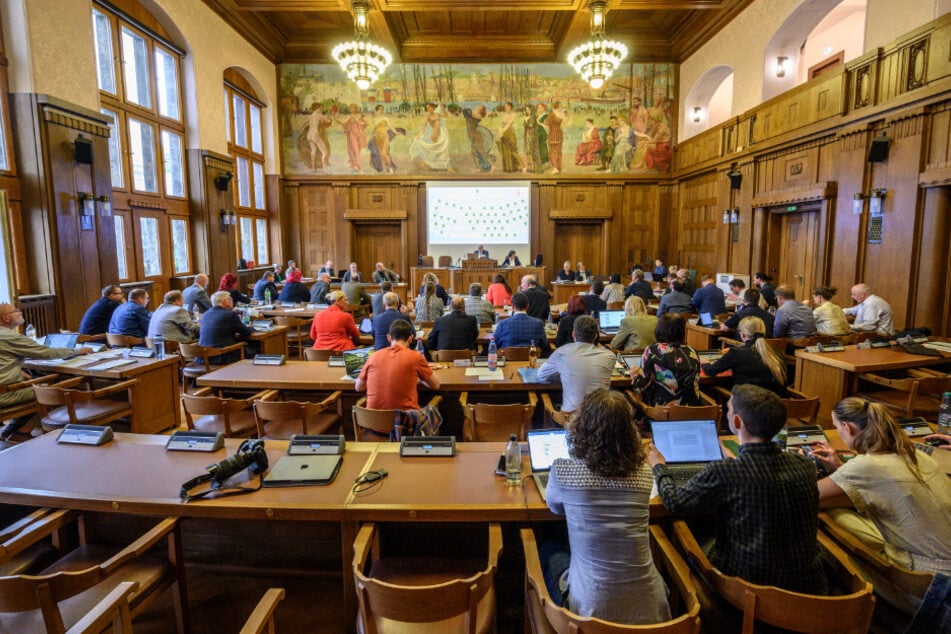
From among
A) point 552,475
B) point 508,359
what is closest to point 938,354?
point 508,359

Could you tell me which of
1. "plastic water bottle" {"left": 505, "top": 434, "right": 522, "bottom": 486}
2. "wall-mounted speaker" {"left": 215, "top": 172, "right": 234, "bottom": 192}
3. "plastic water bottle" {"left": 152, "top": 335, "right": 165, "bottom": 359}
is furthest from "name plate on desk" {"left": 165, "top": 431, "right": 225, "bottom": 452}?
"wall-mounted speaker" {"left": 215, "top": 172, "right": 234, "bottom": 192}

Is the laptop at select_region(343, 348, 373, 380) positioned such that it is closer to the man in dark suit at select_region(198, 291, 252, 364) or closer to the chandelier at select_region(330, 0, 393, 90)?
the man in dark suit at select_region(198, 291, 252, 364)

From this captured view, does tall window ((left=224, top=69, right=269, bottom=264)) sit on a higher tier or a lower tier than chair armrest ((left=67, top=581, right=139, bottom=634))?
higher

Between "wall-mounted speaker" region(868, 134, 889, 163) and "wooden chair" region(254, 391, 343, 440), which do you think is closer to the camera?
A: "wooden chair" region(254, 391, 343, 440)

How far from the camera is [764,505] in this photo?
6.07 feet

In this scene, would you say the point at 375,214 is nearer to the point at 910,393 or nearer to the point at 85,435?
the point at 85,435

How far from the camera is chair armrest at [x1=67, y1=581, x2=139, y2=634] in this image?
1.58 meters

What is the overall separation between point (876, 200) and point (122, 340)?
9.68 m

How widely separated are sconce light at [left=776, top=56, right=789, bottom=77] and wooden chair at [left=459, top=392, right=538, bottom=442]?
970cm

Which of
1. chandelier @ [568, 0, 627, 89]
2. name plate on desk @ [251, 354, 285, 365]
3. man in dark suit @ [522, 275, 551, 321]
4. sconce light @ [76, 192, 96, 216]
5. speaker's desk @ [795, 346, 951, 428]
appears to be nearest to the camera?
speaker's desk @ [795, 346, 951, 428]

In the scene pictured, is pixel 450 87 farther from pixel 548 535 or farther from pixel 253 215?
pixel 548 535

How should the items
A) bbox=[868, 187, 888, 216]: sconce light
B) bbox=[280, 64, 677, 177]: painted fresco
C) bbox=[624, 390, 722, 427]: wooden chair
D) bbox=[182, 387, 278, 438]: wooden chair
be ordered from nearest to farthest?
bbox=[624, 390, 722, 427]: wooden chair → bbox=[182, 387, 278, 438]: wooden chair → bbox=[868, 187, 888, 216]: sconce light → bbox=[280, 64, 677, 177]: painted fresco

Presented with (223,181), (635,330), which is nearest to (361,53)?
(223,181)

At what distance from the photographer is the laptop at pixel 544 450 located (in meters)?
2.43
